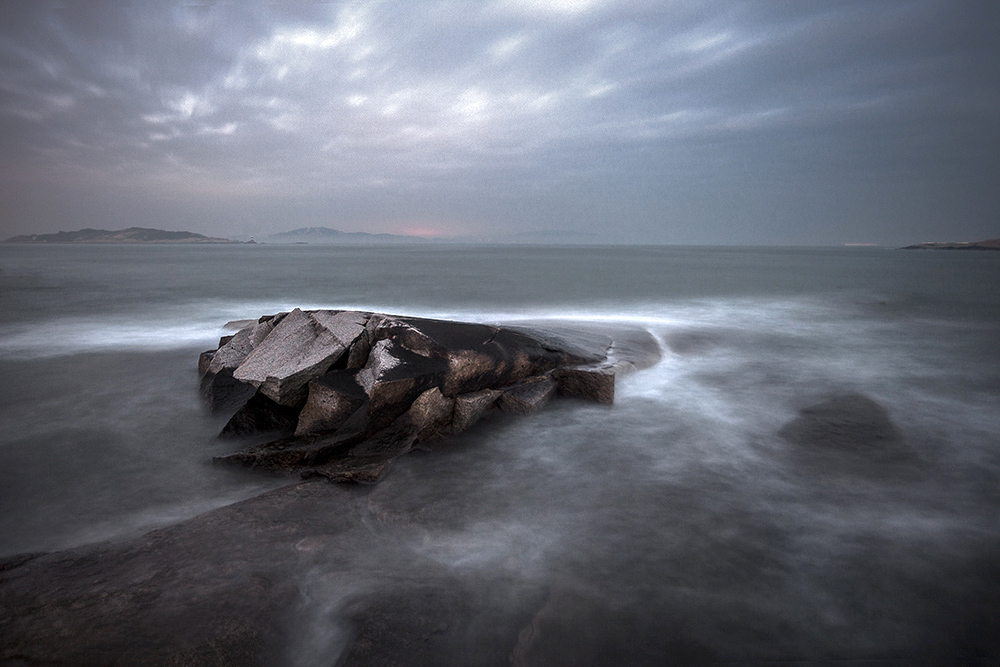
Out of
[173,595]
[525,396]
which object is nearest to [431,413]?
[525,396]


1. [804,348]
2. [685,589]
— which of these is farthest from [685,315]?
[685,589]

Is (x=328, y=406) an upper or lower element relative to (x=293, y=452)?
upper

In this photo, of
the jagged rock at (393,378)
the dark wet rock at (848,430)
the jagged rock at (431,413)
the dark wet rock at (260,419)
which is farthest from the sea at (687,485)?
the jagged rock at (393,378)

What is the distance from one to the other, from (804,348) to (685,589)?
912cm

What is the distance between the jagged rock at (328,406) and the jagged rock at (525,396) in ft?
5.61

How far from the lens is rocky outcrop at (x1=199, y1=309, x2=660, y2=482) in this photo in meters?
4.95

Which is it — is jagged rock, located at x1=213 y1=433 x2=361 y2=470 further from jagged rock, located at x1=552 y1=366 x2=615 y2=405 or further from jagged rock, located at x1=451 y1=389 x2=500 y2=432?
jagged rock, located at x1=552 y1=366 x2=615 y2=405

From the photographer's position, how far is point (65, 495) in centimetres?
430

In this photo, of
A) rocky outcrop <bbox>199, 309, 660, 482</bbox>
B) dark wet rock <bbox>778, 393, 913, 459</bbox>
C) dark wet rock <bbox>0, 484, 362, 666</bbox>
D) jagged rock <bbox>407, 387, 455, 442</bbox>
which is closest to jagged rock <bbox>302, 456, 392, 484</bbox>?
rocky outcrop <bbox>199, 309, 660, 482</bbox>

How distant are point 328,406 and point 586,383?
3.25 metres

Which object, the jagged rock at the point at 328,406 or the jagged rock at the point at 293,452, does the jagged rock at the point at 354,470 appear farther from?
the jagged rock at the point at 328,406

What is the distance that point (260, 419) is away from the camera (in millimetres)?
5605

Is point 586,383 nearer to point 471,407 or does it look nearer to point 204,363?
point 471,407

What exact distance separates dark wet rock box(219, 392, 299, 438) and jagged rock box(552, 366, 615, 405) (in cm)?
334
